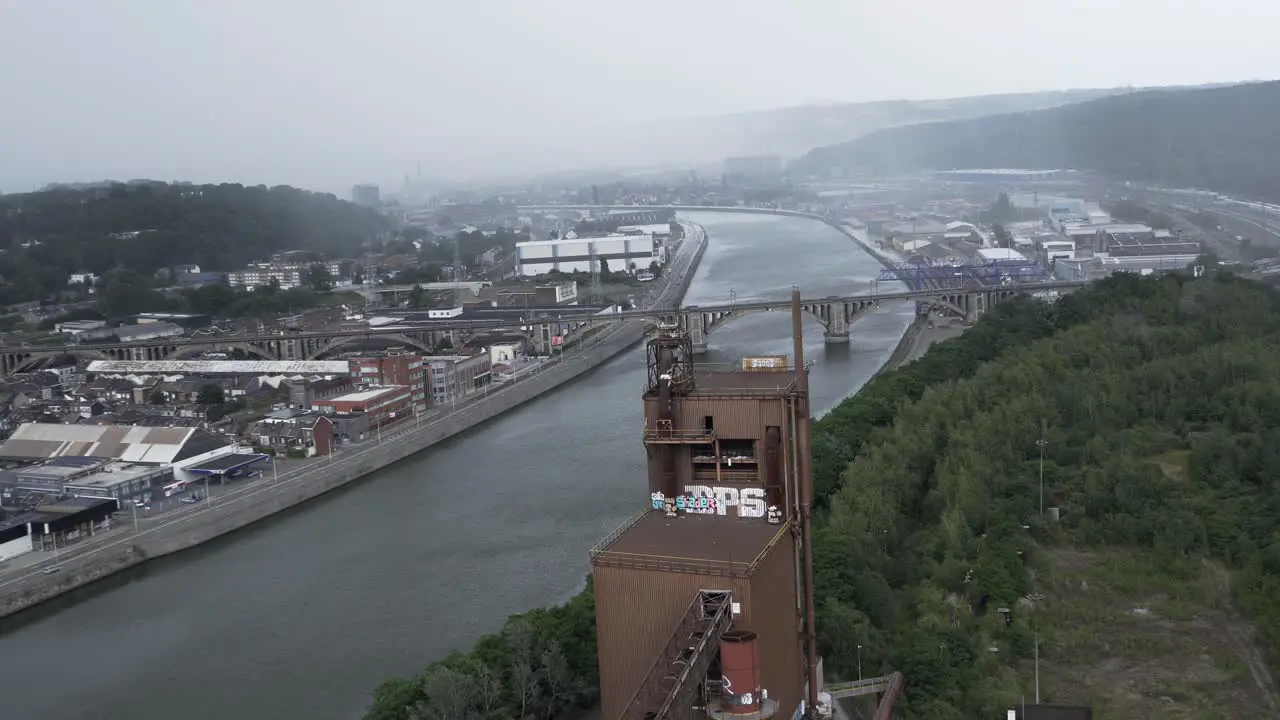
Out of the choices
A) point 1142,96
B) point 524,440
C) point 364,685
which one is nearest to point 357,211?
point 1142,96

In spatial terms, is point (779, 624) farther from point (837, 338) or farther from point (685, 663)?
point (837, 338)

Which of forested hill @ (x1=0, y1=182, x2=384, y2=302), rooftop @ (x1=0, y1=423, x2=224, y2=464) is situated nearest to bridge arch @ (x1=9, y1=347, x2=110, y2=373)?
rooftop @ (x1=0, y1=423, x2=224, y2=464)

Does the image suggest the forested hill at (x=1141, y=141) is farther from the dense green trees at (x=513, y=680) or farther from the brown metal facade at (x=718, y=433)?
the brown metal facade at (x=718, y=433)

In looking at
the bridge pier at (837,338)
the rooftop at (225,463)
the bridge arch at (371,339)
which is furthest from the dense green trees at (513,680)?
the bridge arch at (371,339)

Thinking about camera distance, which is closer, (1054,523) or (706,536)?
(706,536)

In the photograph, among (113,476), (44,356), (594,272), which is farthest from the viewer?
(594,272)

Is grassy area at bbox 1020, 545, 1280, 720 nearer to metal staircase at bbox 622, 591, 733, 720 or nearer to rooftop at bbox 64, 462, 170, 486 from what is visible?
metal staircase at bbox 622, 591, 733, 720

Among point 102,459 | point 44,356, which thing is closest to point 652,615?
point 102,459
